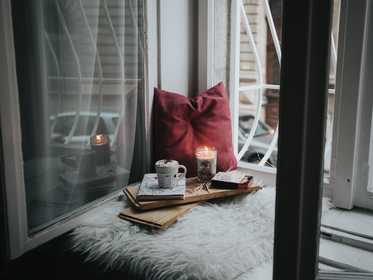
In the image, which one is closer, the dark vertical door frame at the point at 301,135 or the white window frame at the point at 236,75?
the dark vertical door frame at the point at 301,135

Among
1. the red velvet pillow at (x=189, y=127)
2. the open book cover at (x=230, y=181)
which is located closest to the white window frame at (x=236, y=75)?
the red velvet pillow at (x=189, y=127)

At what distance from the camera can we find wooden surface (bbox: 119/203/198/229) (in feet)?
4.31

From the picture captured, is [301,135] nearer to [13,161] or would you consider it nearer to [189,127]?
[13,161]

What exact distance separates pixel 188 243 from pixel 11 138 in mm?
567

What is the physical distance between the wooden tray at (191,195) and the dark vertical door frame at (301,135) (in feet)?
2.15

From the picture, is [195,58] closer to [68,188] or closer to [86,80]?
[86,80]

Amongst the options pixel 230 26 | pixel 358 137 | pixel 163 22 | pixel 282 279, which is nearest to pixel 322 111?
pixel 282 279

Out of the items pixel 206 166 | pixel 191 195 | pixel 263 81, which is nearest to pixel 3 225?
pixel 191 195

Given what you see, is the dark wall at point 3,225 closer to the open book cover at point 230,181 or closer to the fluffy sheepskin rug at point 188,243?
the fluffy sheepskin rug at point 188,243

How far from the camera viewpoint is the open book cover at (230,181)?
4.97 ft

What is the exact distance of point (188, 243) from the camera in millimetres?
1229

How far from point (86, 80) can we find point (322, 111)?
36.0 inches

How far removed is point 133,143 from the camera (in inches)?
65.6

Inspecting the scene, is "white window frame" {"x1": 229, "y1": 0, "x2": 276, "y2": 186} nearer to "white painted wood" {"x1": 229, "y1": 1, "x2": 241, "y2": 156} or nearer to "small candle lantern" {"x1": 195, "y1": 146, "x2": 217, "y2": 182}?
"white painted wood" {"x1": 229, "y1": 1, "x2": 241, "y2": 156}
